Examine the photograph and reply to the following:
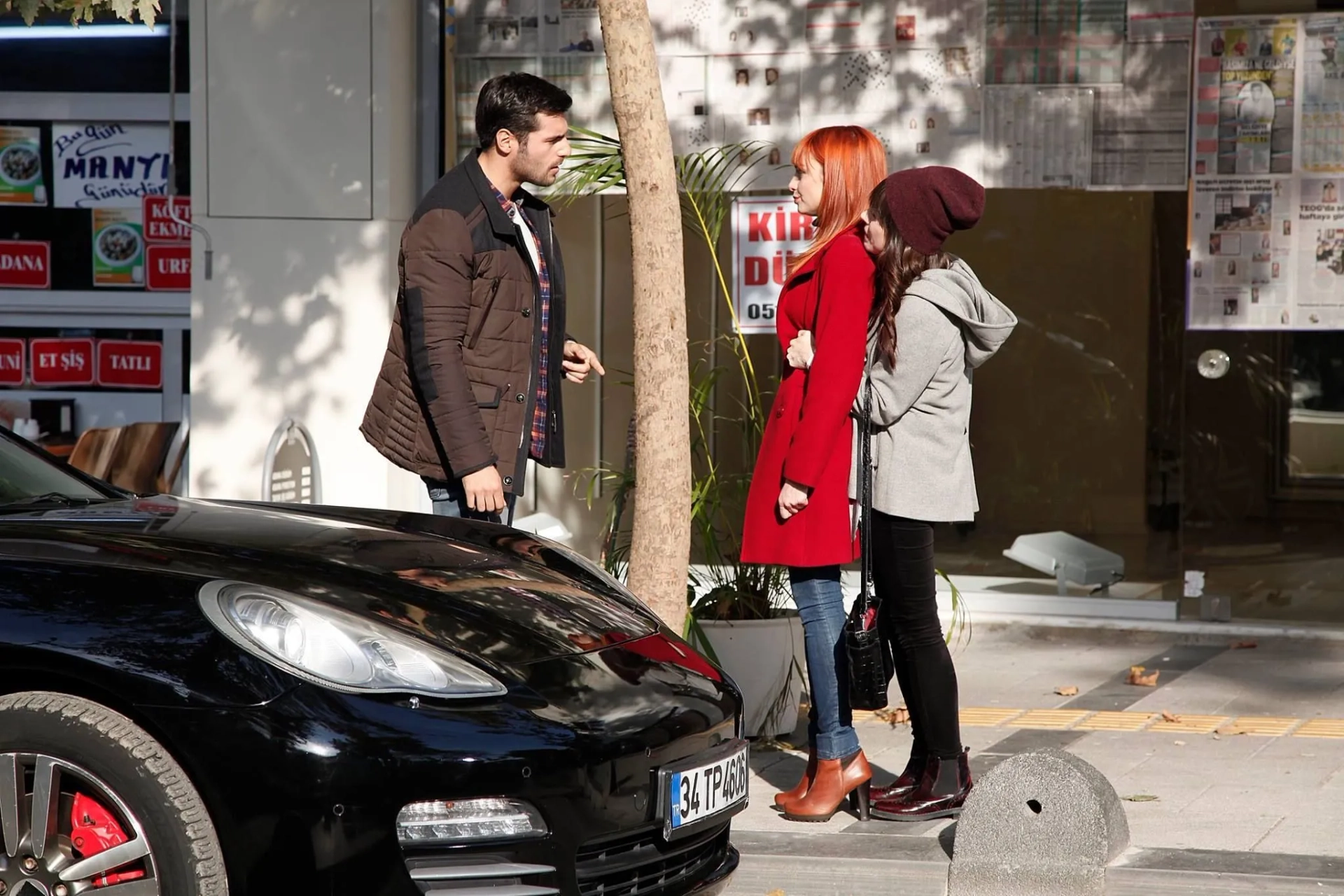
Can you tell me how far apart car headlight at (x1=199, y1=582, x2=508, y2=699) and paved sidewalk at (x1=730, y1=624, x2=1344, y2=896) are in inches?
56.1

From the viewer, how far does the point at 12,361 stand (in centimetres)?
949

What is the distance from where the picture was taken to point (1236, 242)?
23.8 ft

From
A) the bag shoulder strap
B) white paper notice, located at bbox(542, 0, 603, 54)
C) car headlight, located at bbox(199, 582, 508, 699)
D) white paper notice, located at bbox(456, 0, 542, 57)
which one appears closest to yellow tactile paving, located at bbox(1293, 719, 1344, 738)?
the bag shoulder strap

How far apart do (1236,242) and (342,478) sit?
4195mm

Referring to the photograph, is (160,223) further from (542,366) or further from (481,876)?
(481,876)

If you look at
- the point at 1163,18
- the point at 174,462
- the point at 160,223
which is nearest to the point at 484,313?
the point at 1163,18

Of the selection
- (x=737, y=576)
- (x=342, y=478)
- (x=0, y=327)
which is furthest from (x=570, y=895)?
Result: (x=0, y=327)

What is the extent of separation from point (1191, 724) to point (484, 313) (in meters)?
2.93

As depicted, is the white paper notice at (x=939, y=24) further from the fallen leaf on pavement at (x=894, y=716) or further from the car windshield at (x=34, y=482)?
the car windshield at (x=34, y=482)

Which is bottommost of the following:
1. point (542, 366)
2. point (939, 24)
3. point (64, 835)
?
point (64, 835)

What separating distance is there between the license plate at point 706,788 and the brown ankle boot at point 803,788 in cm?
103

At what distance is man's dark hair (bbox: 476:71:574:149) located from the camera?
470 cm

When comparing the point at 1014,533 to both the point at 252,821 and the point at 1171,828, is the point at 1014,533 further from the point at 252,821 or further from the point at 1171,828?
the point at 252,821

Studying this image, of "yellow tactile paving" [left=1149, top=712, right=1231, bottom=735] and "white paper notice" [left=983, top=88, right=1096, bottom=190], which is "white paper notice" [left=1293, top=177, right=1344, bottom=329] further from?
"yellow tactile paving" [left=1149, top=712, right=1231, bottom=735]
